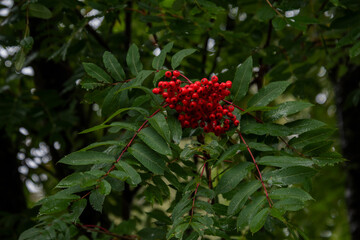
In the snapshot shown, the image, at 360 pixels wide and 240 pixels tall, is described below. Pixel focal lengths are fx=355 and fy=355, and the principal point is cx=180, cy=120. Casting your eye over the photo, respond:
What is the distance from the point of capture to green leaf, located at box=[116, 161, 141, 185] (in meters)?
0.95

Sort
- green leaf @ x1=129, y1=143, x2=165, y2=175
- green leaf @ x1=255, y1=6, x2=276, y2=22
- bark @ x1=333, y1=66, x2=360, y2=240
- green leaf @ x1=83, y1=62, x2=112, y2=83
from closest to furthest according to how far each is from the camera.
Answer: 1. green leaf @ x1=129, y1=143, x2=165, y2=175
2. green leaf @ x1=83, y1=62, x2=112, y2=83
3. green leaf @ x1=255, y1=6, x2=276, y2=22
4. bark @ x1=333, y1=66, x2=360, y2=240

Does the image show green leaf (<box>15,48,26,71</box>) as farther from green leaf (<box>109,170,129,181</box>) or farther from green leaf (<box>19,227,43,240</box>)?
green leaf (<box>109,170,129,181</box>)

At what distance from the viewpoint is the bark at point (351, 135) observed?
3.17 metres

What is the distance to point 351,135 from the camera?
11.2ft

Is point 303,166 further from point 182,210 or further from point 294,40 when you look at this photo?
point 294,40

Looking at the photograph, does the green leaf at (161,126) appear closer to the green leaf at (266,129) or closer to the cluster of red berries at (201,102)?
the cluster of red berries at (201,102)

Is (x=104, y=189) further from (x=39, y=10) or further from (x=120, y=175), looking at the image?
(x=39, y=10)

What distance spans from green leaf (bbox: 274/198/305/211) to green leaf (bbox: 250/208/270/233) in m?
A: 0.03

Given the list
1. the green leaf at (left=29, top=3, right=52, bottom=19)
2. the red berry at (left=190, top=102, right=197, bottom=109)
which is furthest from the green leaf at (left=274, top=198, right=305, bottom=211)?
the green leaf at (left=29, top=3, right=52, bottom=19)

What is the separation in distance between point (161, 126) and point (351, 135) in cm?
296

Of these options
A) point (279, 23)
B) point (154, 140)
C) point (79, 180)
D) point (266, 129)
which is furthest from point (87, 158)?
point (279, 23)

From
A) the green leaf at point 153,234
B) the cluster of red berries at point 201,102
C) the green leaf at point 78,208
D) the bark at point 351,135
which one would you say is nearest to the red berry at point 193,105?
the cluster of red berries at point 201,102

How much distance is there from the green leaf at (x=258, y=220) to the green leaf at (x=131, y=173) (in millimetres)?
315

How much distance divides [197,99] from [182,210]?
1.10ft
